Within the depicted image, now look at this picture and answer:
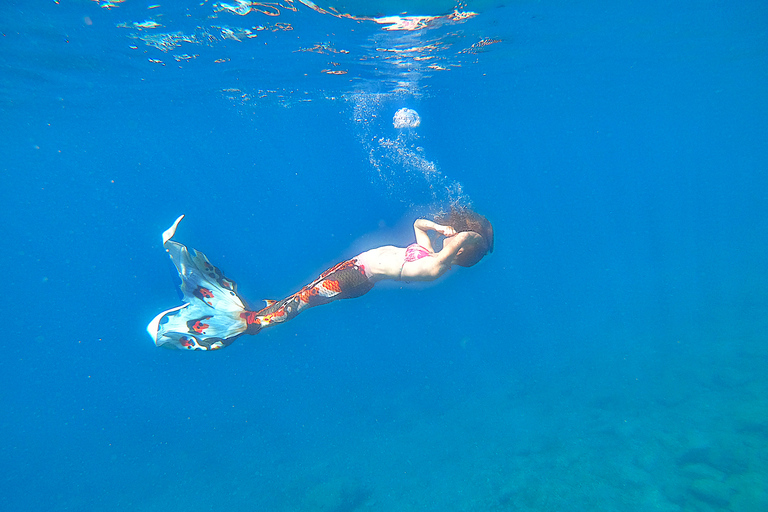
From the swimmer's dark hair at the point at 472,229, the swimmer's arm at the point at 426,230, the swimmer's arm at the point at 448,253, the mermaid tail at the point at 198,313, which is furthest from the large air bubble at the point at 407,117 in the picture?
the swimmer's arm at the point at 448,253

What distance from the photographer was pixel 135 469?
16438mm

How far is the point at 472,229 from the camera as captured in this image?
527 centimetres

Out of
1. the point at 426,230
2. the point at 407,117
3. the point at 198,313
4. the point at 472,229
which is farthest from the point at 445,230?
the point at 407,117

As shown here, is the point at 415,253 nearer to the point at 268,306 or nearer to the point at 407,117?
the point at 268,306

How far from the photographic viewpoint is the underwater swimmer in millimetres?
5516

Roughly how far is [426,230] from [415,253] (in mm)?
706

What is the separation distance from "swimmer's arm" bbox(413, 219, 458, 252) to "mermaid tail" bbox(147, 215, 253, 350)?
3186 millimetres

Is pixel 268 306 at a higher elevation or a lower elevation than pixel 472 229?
higher

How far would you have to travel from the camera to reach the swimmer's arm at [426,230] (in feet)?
19.2

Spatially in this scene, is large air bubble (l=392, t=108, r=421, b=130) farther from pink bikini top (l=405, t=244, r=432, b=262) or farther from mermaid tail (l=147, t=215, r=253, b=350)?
mermaid tail (l=147, t=215, r=253, b=350)

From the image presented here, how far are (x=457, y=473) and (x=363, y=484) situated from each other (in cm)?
277

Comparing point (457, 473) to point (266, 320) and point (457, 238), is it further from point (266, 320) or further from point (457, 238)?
point (457, 238)

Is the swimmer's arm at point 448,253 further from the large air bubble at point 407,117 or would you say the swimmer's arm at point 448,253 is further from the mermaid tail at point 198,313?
the large air bubble at point 407,117

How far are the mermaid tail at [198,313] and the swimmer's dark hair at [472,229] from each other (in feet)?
12.3
